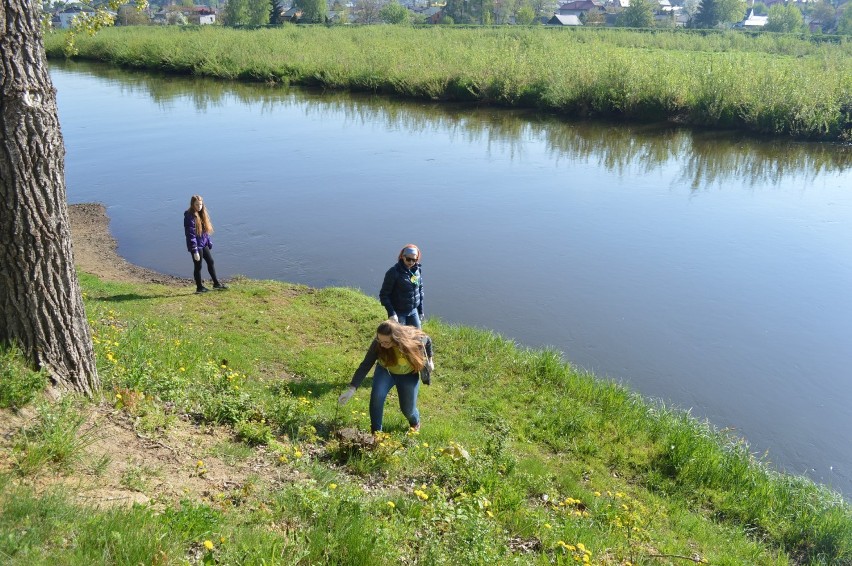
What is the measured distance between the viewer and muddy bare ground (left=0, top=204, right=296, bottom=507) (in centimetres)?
487

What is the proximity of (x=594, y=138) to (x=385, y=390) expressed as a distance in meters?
24.2

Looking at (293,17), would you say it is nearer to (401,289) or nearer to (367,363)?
(401,289)

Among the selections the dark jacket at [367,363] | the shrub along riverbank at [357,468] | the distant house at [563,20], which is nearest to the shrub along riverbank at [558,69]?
the shrub along riverbank at [357,468]

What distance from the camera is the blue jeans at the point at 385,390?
7391 millimetres

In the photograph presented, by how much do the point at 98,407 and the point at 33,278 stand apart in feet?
4.08

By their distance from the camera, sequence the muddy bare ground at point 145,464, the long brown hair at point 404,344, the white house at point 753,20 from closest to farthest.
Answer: the muddy bare ground at point 145,464 < the long brown hair at point 404,344 < the white house at point 753,20

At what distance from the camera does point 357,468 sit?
A: 6602 mm

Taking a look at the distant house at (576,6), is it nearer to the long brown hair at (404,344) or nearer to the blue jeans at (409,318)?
the blue jeans at (409,318)

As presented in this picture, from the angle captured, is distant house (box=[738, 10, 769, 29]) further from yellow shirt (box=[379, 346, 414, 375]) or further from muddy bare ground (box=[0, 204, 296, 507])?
muddy bare ground (box=[0, 204, 296, 507])

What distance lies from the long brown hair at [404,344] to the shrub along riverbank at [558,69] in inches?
1063

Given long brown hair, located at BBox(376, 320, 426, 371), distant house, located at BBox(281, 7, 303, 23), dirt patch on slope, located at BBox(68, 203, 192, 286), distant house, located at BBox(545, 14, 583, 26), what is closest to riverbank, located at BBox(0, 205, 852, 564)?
long brown hair, located at BBox(376, 320, 426, 371)

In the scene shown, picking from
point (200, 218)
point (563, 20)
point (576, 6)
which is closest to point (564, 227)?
point (200, 218)

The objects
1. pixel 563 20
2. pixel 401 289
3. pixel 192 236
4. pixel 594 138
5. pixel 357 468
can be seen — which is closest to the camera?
pixel 357 468

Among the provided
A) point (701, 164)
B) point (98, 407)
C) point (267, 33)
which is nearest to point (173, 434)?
point (98, 407)
